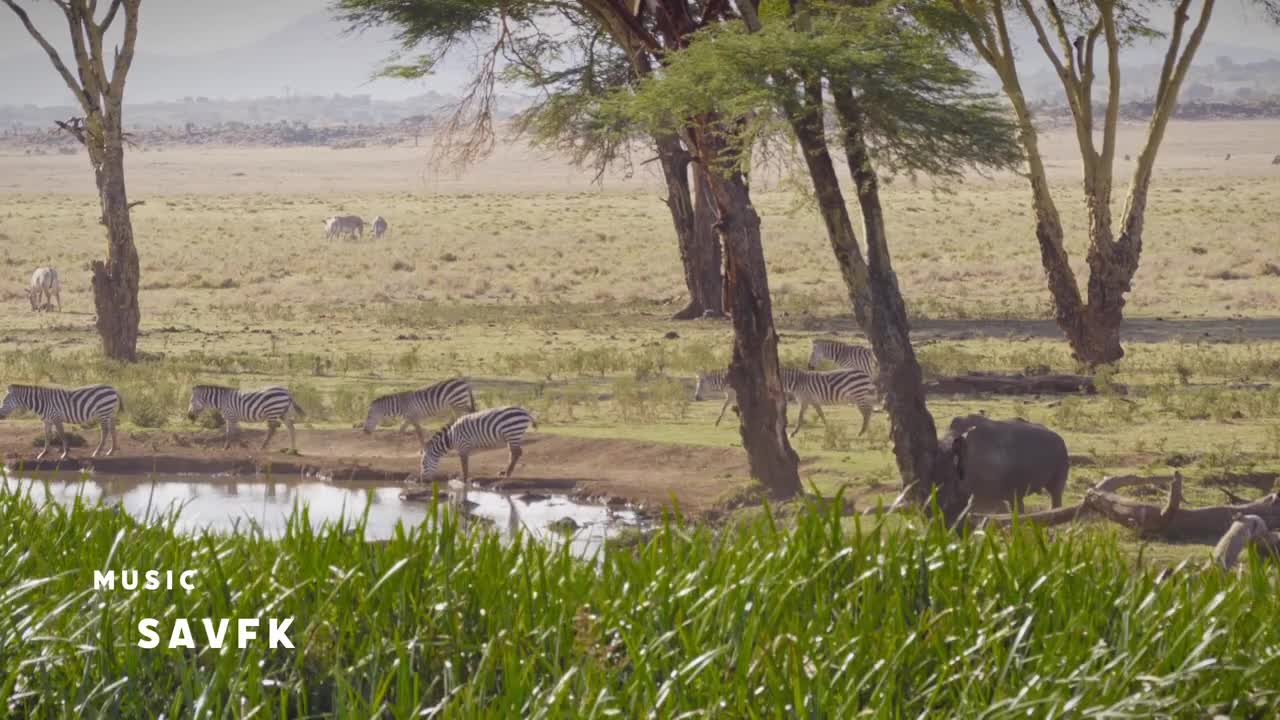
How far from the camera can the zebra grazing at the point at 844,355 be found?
22.6m

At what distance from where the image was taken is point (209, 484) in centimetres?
1820

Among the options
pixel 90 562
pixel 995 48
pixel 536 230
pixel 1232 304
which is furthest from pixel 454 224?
pixel 90 562

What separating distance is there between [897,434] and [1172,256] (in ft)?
106

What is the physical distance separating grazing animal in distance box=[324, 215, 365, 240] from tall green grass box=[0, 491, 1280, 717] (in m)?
49.4

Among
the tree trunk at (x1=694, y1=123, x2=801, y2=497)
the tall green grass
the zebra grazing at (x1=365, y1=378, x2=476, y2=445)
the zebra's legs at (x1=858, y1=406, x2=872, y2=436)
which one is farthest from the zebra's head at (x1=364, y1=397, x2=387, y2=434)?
the tall green grass

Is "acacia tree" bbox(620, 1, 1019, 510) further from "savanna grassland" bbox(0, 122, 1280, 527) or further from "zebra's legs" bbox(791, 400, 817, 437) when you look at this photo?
"zebra's legs" bbox(791, 400, 817, 437)

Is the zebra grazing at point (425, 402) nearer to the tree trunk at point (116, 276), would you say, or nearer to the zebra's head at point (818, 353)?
the zebra's head at point (818, 353)

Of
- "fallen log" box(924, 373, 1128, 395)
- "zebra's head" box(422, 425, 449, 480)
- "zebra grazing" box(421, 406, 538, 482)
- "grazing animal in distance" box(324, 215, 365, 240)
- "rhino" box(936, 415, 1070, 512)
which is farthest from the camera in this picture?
"grazing animal in distance" box(324, 215, 365, 240)

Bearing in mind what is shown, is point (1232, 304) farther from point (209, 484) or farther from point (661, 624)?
point (661, 624)

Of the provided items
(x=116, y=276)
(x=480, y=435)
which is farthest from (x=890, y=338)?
(x=116, y=276)

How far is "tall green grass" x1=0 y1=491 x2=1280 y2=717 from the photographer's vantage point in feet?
19.9

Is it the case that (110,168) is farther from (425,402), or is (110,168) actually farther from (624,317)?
(624,317)

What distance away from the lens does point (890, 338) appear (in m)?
14.4

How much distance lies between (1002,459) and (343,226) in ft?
149
